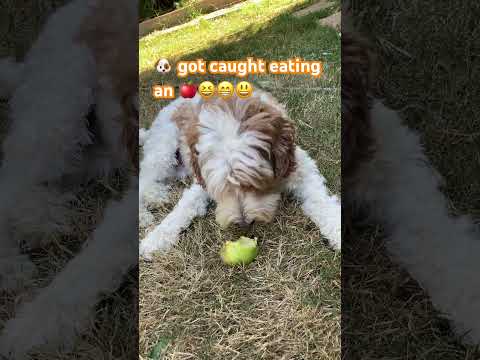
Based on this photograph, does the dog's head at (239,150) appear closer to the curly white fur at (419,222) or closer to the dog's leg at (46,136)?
the curly white fur at (419,222)

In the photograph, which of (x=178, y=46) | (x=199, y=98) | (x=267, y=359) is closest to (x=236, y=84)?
(x=199, y=98)

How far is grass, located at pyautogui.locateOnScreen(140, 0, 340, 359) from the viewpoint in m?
2.11

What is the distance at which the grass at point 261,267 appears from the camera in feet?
6.91

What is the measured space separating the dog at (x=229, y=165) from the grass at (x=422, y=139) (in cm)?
27

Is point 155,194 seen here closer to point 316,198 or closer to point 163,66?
point 163,66

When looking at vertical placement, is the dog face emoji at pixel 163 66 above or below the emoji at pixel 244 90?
above

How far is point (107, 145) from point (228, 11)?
0.78 m

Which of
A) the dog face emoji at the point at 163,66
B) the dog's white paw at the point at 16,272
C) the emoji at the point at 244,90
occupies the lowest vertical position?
the dog's white paw at the point at 16,272

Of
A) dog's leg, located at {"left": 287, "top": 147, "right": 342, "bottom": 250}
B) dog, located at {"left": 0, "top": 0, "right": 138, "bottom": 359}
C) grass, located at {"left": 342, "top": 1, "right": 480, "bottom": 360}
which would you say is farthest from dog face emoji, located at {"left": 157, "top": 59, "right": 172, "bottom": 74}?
grass, located at {"left": 342, "top": 1, "right": 480, "bottom": 360}

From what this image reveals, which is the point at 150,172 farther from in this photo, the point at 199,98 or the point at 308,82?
the point at 308,82

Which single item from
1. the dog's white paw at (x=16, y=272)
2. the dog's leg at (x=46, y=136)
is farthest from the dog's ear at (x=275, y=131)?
the dog's white paw at (x=16, y=272)

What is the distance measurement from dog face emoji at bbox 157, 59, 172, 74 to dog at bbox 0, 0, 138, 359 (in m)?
0.11

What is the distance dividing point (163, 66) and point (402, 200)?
1061 mm

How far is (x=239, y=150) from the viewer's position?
204cm
